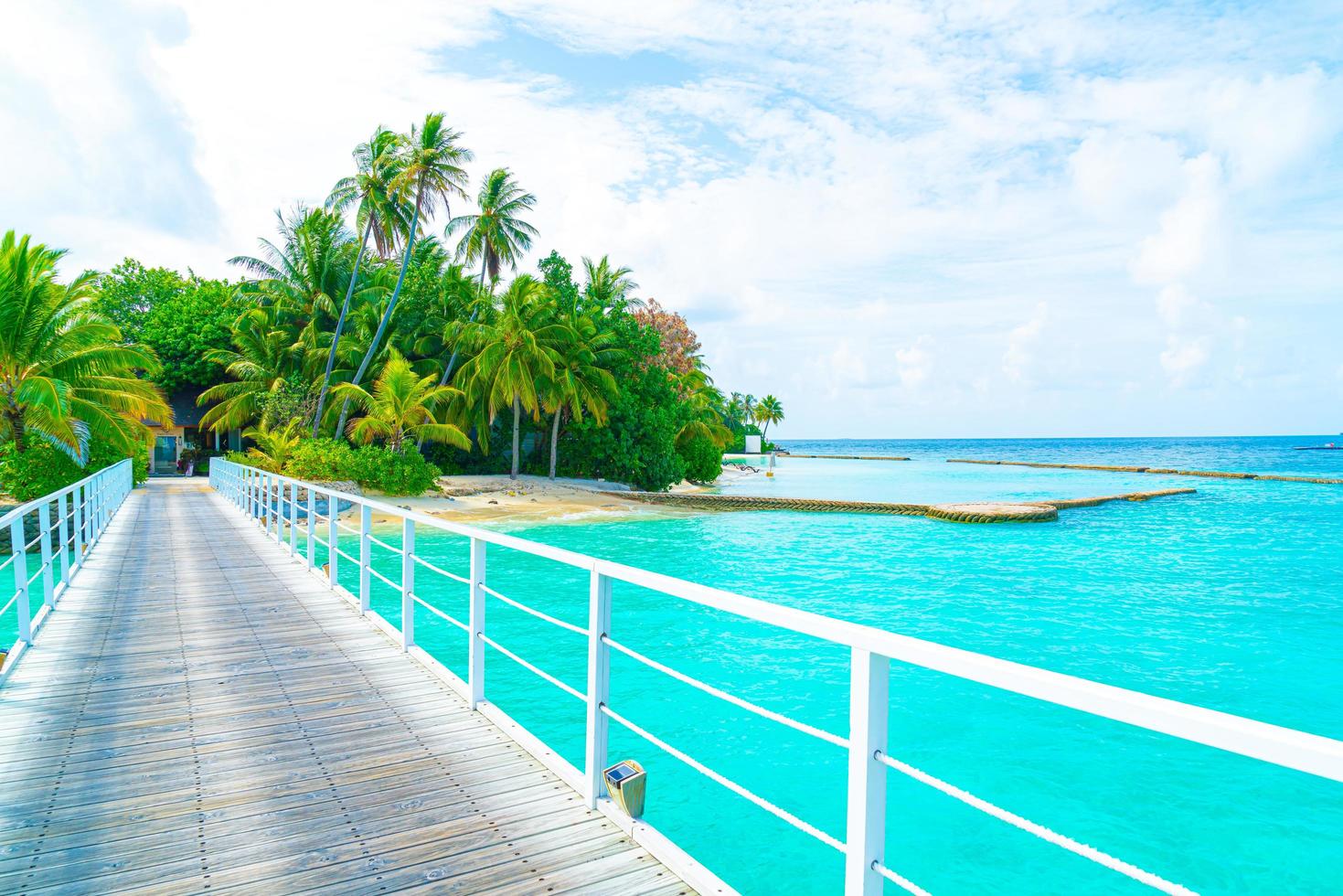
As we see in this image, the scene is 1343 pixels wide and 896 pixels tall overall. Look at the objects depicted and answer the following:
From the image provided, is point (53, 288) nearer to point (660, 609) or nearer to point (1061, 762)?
point (660, 609)

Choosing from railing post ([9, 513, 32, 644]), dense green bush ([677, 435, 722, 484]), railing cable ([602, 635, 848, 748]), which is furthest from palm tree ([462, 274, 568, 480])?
railing cable ([602, 635, 848, 748])

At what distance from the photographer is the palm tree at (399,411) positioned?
24297mm

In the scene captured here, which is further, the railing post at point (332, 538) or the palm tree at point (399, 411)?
the palm tree at point (399, 411)

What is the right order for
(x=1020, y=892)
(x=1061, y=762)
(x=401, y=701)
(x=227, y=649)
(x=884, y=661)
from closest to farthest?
(x=884, y=661)
(x=401, y=701)
(x=1020, y=892)
(x=227, y=649)
(x=1061, y=762)

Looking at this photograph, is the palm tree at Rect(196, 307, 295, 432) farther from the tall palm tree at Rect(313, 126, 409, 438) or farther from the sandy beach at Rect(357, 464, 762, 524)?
the sandy beach at Rect(357, 464, 762, 524)

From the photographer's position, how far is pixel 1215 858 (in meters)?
5.80

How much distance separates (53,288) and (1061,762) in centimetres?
1885

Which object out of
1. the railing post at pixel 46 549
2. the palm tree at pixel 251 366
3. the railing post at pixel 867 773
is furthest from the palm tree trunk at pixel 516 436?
the railing post at pixel 867 773

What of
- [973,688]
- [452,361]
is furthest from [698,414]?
[973,688]

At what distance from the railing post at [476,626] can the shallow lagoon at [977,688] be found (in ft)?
7.51

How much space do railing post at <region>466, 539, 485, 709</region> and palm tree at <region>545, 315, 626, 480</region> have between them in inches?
917

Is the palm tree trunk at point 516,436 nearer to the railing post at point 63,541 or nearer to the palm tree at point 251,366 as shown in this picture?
the palm tree at point 251,366

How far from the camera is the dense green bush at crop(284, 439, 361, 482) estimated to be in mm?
22984

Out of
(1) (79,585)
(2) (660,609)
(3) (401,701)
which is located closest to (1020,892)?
(3) (401,701)
